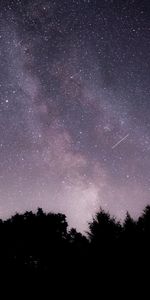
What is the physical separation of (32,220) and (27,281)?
9.54 meters

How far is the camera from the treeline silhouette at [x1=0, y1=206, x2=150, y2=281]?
18.3 metres

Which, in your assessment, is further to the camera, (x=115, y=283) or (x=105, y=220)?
(x=105, y=220)

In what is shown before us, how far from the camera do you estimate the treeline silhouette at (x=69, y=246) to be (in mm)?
18281

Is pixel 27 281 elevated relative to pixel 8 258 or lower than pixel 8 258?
lower

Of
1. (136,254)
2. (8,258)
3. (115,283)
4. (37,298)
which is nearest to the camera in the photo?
(115,283)

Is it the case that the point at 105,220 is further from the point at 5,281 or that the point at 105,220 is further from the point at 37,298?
the point at 5,281

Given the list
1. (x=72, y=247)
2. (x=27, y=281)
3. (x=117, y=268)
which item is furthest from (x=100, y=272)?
(x=72, y=247)

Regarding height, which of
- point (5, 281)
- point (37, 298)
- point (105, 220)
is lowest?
point (37, 298)

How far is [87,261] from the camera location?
1930 cm

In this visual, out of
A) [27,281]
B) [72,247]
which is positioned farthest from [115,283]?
[72,247]

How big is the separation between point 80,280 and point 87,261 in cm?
219

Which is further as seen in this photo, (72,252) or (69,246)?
(69,246)

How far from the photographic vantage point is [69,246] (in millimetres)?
34688

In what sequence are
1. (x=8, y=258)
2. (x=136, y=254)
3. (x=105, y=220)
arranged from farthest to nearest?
(x=8, y=258) < (x=105, y=220) < (x=136, y=254)
